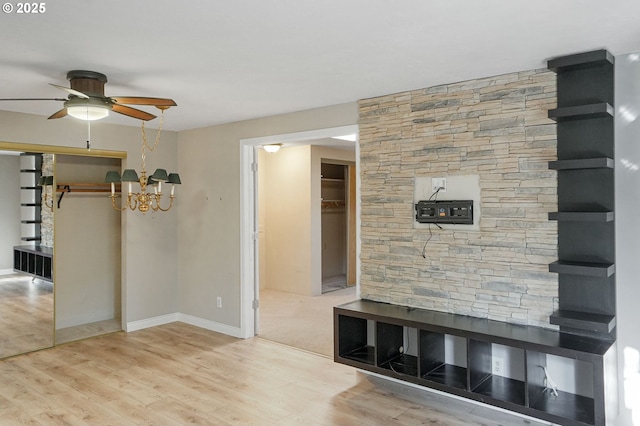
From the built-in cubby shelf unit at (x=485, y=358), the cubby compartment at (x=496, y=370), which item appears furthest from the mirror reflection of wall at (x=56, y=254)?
the cubby compartment at (x=496, y=370)

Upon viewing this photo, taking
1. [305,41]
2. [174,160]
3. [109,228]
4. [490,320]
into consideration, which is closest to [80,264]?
[109,228]

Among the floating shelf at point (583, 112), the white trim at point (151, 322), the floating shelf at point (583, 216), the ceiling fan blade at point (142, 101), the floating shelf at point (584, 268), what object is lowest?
the white trim at point (151, 322)

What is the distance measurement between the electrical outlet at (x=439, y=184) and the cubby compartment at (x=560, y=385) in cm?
135

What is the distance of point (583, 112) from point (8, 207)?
5011mm

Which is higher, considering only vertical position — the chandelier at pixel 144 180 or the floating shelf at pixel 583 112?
the floating shelf at pixel 583 112

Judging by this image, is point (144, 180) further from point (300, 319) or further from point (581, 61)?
point (581, 61)

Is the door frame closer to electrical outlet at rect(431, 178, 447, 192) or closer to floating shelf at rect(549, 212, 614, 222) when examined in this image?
electrical outlet at rect(431, 178, 447, 192)

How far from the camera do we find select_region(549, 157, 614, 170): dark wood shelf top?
2.70 metres

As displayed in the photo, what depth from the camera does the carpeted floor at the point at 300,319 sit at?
193 inches

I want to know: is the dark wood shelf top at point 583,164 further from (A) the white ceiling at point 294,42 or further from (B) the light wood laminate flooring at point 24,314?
(B) the light wood laminate flooring at point 24,314

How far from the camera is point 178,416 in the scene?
10.5ft

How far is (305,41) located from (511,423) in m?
2.81

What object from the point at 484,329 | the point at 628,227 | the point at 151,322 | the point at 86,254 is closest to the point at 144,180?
the point at 86,254

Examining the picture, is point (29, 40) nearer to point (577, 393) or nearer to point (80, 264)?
point (80, 264)
